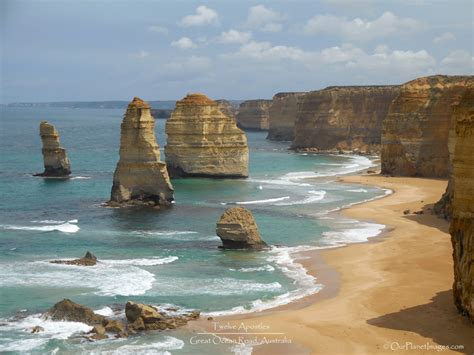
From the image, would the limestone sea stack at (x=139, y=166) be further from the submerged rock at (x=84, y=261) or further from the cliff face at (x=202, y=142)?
the cliff face at (x=202, y=142)

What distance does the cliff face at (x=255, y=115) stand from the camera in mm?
177500

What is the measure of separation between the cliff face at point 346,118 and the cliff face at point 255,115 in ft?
213

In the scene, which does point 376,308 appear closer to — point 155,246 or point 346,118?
point 155,246

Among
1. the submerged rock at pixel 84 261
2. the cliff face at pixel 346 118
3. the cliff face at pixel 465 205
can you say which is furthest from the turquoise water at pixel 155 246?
the cliff face at pixel 346 118

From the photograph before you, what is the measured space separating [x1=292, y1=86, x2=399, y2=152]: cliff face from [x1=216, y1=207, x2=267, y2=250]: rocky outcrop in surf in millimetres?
75107

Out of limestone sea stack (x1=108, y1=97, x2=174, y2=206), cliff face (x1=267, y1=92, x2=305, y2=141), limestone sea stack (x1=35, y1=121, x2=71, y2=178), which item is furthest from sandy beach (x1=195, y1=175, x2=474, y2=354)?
cliff face (x1=267, y1=92, x2=305, y2=141)

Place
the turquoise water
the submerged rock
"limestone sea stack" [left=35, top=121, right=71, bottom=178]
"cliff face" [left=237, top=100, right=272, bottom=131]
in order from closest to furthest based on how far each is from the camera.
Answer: the turquoise water → the submerged rock → "limestone sea stack" [left=35, top=121, right=71, bottom=178] → "cliff face" [left=237, top=100, right=272, bottom=131]

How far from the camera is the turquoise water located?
2652cm

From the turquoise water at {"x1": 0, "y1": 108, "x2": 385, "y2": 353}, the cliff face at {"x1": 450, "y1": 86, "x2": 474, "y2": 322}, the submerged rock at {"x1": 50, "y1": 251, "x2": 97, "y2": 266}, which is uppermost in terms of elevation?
the cliff face at {"x1": 450, "y1": 86, "x2": 474, "y2": 322}

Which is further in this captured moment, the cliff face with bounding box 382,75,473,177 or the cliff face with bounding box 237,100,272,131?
the cliff face with bounding box 237,100,272,131

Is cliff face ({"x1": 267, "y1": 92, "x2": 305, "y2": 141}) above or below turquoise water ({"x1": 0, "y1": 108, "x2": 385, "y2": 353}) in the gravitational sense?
above

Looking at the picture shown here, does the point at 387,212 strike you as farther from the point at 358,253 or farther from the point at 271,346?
the point at 271,346

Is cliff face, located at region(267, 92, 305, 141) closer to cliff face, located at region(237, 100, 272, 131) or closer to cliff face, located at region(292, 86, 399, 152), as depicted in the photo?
cliff face, located at region(292, 86, 399, 152)

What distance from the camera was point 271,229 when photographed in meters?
43.0
